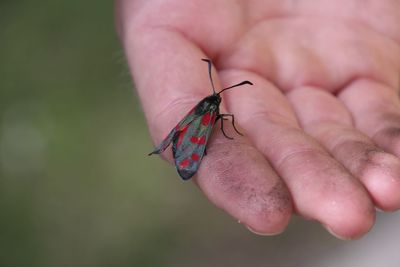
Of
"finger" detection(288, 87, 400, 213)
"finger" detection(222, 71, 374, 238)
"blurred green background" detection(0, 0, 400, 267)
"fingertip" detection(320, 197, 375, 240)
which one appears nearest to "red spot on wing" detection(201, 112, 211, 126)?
"finger" detection(222, 71, 374, 238)

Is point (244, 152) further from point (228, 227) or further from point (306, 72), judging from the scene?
point (228, 227)

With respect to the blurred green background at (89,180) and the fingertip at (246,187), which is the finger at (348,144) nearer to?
the fingertip at (246,187)

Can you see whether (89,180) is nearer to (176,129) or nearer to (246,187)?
(176,129)

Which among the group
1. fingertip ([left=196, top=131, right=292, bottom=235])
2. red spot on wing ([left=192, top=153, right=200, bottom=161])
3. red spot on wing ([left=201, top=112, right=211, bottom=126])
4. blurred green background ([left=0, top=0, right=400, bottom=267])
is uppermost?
fingertip ([left=196, top=131, right=292, bottom=235])

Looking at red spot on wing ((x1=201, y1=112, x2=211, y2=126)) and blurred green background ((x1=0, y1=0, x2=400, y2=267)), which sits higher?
red spot on wing ((x1=201, y1=112, x2=211, y2=126))

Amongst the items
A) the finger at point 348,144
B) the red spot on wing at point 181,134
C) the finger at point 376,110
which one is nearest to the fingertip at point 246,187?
the red spot on wing at point 181,134

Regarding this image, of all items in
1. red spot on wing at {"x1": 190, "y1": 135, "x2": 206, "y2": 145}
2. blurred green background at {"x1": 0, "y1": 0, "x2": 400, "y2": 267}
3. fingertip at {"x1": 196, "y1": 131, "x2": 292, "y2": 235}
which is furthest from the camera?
blurred green background at {"x1": 0, "y1": 0, "x2": 400, "y2": 267}

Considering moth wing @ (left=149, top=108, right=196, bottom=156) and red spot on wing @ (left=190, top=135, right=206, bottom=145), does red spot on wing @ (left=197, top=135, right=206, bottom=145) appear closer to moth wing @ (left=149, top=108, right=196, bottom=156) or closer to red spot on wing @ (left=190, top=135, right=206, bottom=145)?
red spot on wing @ (left=190, top=135, right=206, bottom=145)
